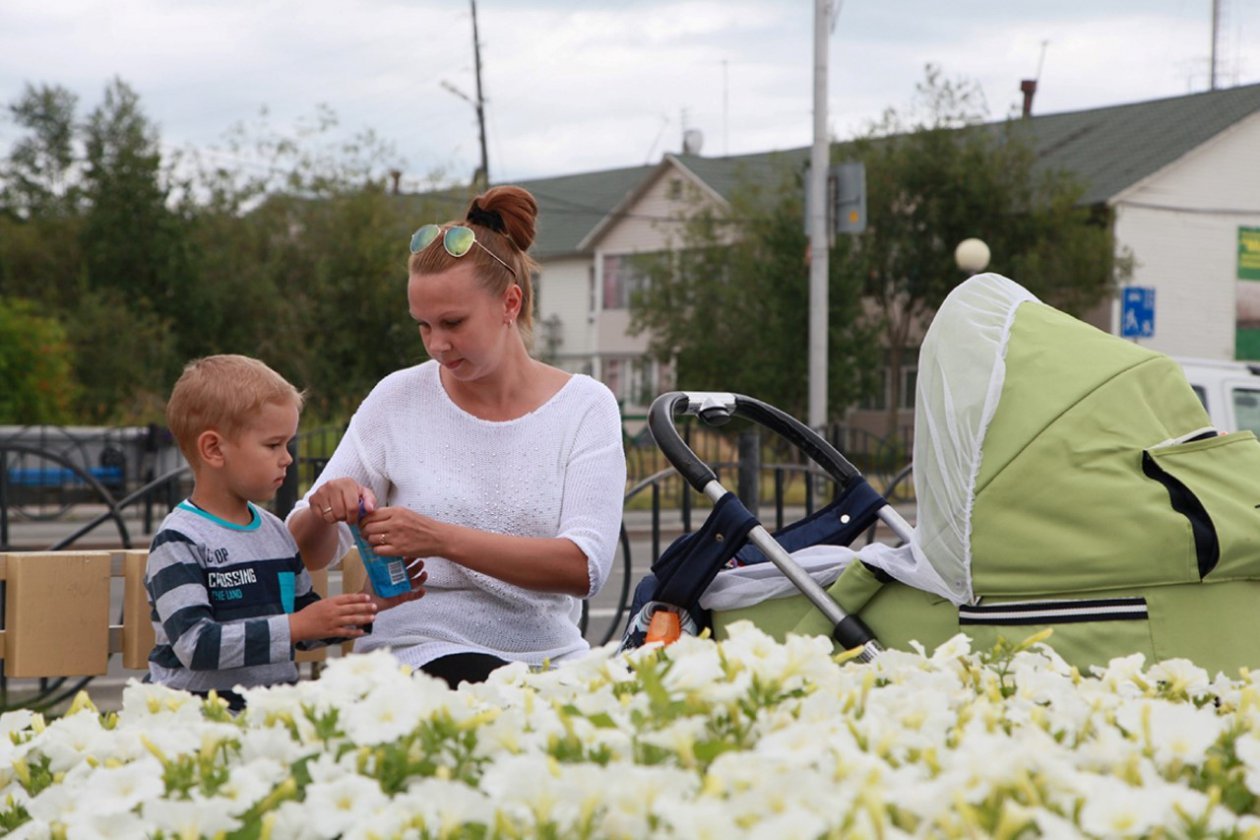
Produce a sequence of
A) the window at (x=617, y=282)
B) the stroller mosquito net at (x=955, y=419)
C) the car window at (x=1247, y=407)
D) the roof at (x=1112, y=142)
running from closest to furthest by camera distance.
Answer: the stroller mosquito net at (x=955, y=419) < the car window at (x=1247, y=407) < the roof at (x=1112, y=142) < the window at (x=617, y=282)

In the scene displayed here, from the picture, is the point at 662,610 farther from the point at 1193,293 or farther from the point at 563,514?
the point at 1193,293

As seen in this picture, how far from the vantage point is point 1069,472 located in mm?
2924

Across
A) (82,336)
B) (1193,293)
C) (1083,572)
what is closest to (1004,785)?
(1083,572)

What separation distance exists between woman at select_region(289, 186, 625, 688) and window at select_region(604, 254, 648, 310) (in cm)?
4032

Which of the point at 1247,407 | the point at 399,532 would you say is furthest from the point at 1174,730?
the point at 1247,407

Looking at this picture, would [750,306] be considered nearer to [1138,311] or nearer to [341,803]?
[1138,311]

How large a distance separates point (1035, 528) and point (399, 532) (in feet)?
4.13

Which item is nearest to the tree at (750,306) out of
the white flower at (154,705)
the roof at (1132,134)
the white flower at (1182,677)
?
the roof at (1132,134)

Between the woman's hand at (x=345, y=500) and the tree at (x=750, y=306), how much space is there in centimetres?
2311

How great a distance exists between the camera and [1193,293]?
33688mm

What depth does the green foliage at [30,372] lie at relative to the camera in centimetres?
2097

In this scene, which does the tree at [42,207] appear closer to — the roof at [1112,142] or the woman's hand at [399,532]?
the roof at [1112,142]

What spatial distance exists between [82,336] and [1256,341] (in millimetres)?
25374

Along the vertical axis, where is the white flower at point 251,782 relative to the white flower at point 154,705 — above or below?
above
